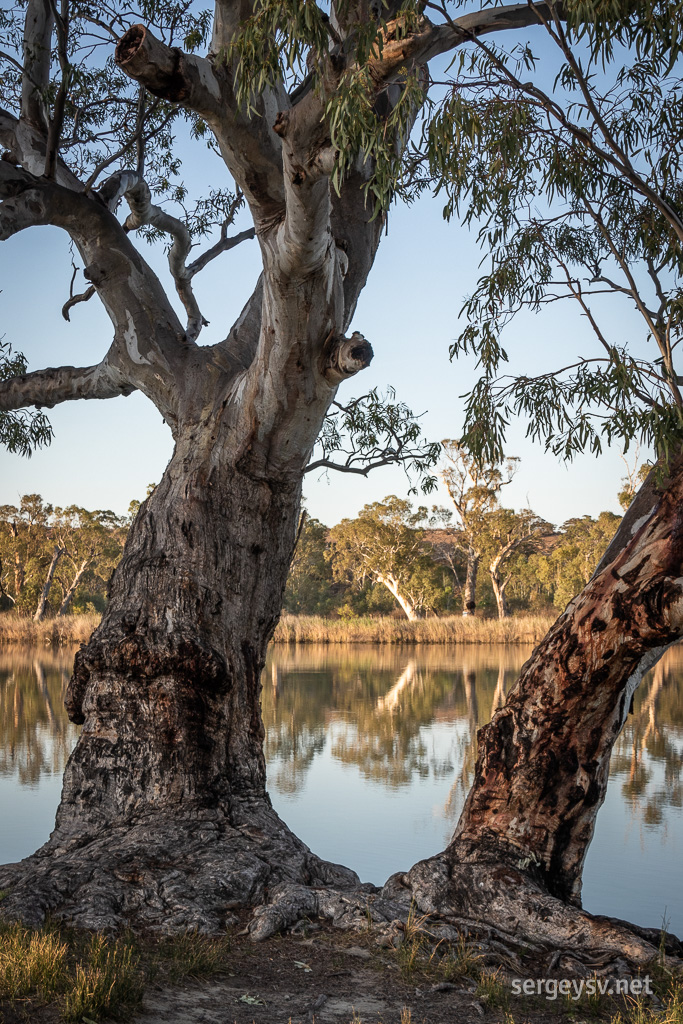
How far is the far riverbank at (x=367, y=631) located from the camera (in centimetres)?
2203

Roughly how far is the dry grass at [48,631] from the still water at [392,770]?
6.22m

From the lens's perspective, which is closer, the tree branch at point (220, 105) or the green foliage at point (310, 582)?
the tree branch at point (220, 105)

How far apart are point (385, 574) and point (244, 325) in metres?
22.1

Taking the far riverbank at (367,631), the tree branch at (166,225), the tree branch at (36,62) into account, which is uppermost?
the tree branch at (36,62)

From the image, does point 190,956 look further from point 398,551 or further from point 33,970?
point 398,551

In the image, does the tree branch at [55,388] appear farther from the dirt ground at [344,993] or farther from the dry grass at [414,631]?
the dry grass at [414,631]

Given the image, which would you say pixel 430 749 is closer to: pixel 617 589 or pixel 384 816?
pixel 384 816

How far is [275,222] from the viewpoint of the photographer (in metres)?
3.68

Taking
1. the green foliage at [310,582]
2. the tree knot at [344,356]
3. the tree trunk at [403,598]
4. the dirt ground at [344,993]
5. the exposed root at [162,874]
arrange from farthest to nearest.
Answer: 1. the green foliage at [310,582]
2. the tree trunk at [403,598]
3. the tree knot at [344,356]
4. the exposed root at [162,874]
5. the dirt ground at [344,993]

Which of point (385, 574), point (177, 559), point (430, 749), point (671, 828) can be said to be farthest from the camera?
point (385, 574)

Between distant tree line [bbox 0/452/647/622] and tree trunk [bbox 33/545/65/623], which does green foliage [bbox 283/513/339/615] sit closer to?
distant tree line [bbox 0/452/647/622]

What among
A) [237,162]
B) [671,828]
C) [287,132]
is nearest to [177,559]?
[237,162]

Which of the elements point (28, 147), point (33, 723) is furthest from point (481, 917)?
point (33, 723)

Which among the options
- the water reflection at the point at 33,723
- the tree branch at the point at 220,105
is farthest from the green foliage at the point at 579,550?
the tree branch at the point at 220,105
